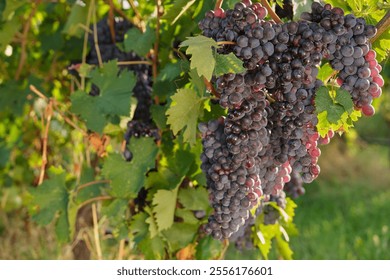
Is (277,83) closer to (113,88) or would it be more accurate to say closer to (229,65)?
(229,65)

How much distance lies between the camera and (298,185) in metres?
2.32

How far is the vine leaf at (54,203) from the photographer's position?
84.3 inches

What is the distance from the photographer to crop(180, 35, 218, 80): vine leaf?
1277 mm

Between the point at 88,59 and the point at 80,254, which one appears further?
the point at 80,254

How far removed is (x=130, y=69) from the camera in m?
2.20

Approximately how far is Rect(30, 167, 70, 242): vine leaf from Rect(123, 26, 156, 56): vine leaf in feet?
1.85

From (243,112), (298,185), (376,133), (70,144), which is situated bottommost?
(376,133)

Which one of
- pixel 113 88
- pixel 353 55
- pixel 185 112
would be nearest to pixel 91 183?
pixel 113 88

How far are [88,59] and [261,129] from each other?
4.14 feet

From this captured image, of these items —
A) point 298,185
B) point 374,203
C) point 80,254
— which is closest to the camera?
point 298,185

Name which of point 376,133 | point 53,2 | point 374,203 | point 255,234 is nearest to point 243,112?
point 255,234

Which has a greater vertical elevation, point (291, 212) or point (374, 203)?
point (291, 212)

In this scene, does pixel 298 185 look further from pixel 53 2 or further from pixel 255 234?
pixel 53 2
